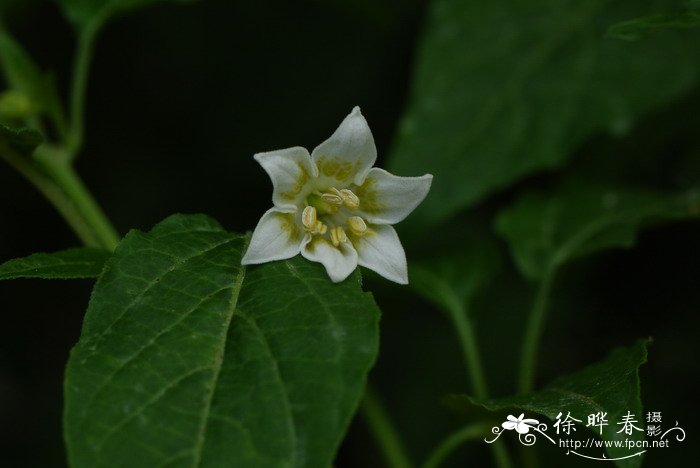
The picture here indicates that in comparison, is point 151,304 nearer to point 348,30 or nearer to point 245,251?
point 245,251

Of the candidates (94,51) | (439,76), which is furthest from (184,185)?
(439,76)

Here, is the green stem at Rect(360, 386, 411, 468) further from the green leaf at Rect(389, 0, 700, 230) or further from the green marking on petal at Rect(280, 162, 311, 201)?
the green marking on petal at Rect(280, 162, 311, 201)

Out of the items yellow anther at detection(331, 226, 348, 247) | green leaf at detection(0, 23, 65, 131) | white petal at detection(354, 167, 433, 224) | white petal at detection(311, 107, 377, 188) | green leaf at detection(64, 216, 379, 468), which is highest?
green leaf at detection(0, 23, 65, 131)

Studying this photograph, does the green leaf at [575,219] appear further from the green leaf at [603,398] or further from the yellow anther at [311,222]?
the yellow anther at [311,222]

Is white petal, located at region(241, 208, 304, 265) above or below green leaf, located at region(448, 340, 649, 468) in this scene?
above

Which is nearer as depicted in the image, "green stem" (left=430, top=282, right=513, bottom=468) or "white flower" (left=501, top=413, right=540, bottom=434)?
"white flower" (left=501, top=413, right=540, bottom=434)

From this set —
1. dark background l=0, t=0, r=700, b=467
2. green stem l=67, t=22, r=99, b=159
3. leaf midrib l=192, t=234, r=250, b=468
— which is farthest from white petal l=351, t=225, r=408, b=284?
dark background l=0, t=0, r=700, b=467
